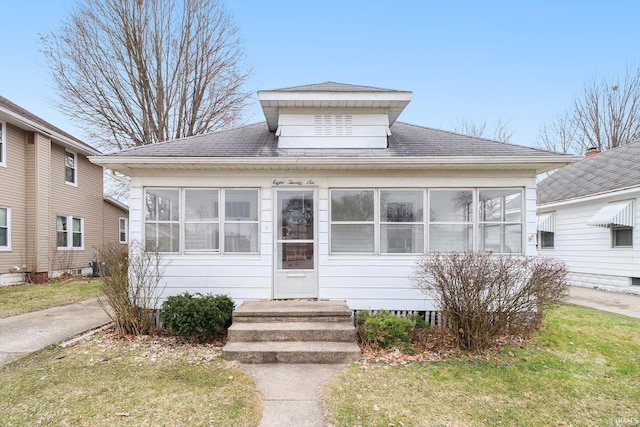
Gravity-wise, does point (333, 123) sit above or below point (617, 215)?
above

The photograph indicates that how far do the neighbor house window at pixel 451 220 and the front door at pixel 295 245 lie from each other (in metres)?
2.33

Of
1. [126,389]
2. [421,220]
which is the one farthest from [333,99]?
[126,389]

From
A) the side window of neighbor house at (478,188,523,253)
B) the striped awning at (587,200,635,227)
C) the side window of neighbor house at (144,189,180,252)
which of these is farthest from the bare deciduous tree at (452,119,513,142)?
the side window of neighbor house at (144,189,180,252)

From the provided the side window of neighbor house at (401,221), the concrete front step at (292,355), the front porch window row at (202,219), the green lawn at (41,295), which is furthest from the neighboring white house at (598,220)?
Answer: the green lawn at (41,295)

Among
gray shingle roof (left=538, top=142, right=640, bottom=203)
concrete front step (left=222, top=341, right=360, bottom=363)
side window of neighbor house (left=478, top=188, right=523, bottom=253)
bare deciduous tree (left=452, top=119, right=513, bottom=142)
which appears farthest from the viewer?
bare deciduous tree (left=452, top=119, right=513, bottom=142)

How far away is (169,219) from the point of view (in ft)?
20.6

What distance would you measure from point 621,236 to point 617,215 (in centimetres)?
91

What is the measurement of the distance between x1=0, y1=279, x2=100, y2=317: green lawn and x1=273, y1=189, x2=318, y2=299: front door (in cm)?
607

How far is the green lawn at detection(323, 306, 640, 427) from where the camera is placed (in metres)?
3.25

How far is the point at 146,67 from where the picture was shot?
1534 centimetres

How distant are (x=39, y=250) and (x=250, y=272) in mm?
10336

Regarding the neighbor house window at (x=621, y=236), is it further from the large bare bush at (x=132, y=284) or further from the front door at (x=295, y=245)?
the large bare bush at (x=132, y=284)

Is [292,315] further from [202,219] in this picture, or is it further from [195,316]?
[202,219]

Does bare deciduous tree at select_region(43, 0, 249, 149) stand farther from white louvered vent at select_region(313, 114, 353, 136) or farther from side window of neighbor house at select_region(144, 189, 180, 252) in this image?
white louvered vent at select_region(313, 114, 353, 136)
